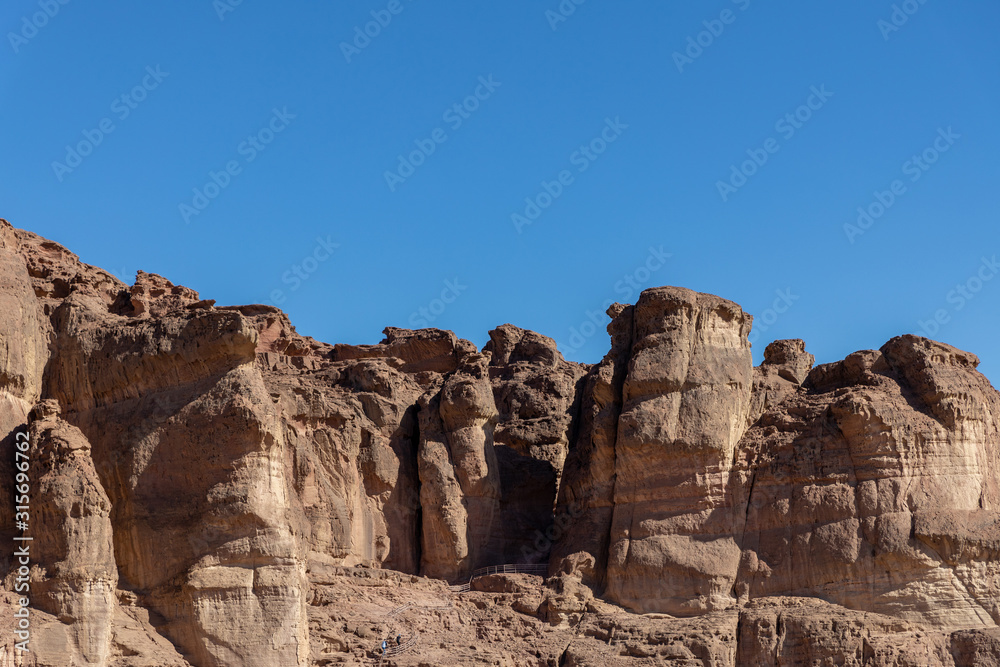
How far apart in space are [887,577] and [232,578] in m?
17.2

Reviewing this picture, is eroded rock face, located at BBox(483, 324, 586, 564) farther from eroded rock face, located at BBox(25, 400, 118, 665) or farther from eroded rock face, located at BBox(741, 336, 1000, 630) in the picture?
eroded rock face, located at BBox(25, 400, 118, 665)

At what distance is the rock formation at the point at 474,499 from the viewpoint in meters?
42.5

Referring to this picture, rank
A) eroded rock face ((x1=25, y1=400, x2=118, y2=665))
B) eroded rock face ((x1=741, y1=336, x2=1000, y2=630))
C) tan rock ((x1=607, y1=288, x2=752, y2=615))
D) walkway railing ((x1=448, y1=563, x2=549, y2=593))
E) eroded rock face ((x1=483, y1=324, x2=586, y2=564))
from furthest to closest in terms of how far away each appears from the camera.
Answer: eroded rock face ((x1=483, y1=324, x2=586, y2=564))
walkway railing ((x1=448, y1=563, x2=549, y2=593))
tan rock ((x1=607, y1=288, x2=752, y2=615))
eroded rock face ((x1=741, y1=336, x2=1000, y2=630))
eroded rock face ((x1=25, y1=400, x2=118, y2=665))

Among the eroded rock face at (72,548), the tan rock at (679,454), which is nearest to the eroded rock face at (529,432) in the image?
the tan rock at (679,454)

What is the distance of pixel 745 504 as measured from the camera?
48.6m

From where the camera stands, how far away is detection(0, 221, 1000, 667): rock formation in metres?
42.5

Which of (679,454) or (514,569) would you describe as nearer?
(679,454)

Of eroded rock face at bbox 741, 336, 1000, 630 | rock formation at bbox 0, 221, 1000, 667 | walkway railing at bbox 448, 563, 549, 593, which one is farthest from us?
walkway railing at bbox 448, 563, 549, 593

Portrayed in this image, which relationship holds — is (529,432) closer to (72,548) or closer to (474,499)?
(474,499)

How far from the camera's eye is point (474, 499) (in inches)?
2035

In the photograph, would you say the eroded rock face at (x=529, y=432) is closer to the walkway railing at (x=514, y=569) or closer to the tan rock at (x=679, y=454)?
the walkway railing at (x=514, y=569)

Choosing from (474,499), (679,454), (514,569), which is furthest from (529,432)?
(679,454)

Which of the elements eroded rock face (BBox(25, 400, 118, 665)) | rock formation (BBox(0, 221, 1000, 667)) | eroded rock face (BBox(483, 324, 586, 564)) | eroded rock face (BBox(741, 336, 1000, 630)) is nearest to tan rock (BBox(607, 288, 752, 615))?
rock formation (BBox(0, 221, 1000, 667))

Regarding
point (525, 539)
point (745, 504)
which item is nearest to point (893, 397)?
point (745, 504)
